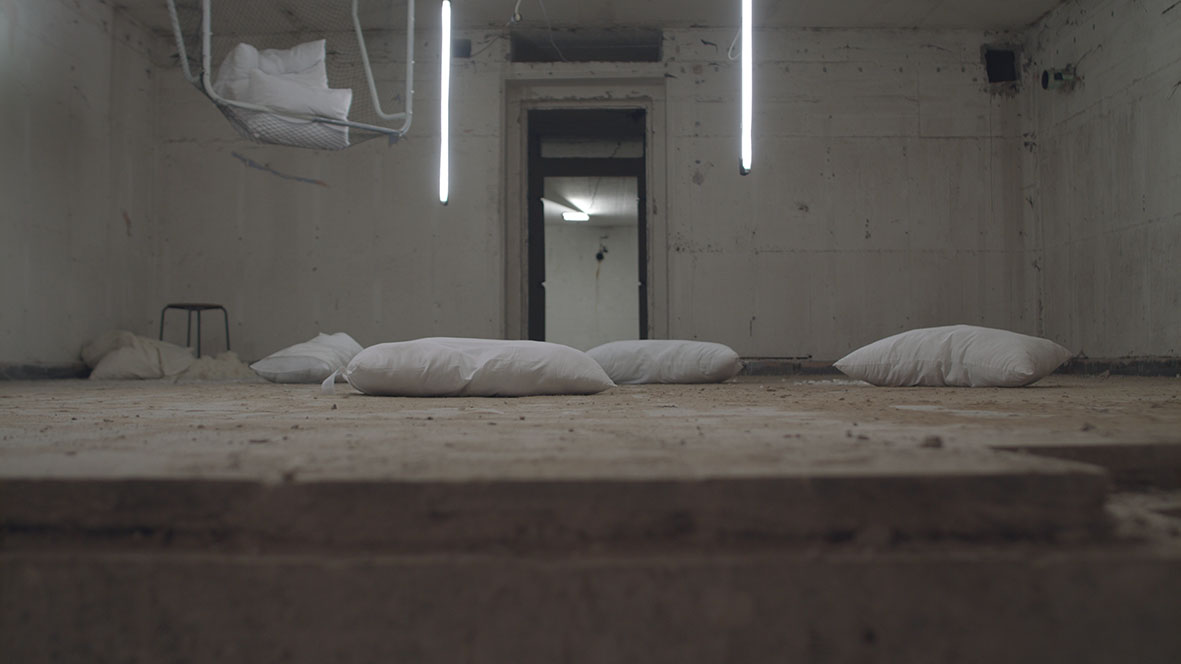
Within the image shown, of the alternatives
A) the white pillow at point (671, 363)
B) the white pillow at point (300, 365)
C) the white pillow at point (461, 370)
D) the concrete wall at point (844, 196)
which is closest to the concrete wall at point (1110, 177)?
the concrete wall at point (844, 196)

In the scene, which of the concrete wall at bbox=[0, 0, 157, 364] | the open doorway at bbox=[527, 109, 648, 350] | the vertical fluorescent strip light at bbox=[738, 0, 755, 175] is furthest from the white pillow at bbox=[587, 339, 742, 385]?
the open doorway at bbox=[527, 109, 648, 350]

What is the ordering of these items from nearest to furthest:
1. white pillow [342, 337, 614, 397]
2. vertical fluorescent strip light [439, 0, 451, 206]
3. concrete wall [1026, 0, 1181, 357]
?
1. white pillow [342, 337, 614, 397]
2. vertical fluorescent strip light [439, 0, 451, 206]
3. concrete wall [1026, 0, 1181, 357]

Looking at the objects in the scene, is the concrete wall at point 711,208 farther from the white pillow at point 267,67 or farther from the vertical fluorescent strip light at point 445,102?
the white pillow at point 267,67

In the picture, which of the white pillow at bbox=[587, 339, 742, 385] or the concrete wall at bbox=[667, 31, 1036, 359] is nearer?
the white pillow at bbox=[587, 339, 742, 385]

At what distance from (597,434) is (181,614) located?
2.10 feet

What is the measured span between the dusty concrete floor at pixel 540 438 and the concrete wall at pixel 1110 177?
3.10 m

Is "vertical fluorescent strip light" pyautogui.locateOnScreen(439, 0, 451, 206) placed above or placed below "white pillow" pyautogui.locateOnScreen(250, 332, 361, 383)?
above

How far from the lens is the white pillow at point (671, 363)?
363 centimetres

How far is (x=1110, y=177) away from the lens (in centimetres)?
446

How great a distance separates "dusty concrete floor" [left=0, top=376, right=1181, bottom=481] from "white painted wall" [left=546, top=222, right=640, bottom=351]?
967 centimetres

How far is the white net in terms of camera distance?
3.03 m

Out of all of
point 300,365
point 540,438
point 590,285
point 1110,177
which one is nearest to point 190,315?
point 300,365

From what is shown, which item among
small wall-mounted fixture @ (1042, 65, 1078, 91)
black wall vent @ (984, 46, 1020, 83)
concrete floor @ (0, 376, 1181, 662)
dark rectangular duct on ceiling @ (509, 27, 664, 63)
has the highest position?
dark rectangular duct on ceiling @ (509, 27, 664, 63)

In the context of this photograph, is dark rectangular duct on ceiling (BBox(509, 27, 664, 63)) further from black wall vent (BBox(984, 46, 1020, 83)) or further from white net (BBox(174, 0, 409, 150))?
black wall vent (BBox(984, 46, 1020, 83))
